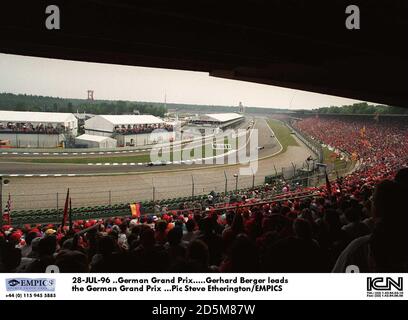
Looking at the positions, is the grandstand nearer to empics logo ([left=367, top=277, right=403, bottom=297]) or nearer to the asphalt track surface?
the asphalt track surface

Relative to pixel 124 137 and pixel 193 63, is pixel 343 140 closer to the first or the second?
pixel 124 137

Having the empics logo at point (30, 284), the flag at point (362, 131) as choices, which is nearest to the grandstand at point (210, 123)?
the flag at point (362, 131)

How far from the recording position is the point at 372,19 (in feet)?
11.4

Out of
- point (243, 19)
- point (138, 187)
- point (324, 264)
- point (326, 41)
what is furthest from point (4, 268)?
point (138, 187)

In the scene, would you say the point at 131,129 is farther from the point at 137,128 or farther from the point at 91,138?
the point at 91,138

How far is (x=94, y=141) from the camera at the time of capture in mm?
26875

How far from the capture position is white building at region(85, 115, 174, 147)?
90.1 feet

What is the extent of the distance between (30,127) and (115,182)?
28.7 feet

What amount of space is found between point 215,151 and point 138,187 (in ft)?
44.3

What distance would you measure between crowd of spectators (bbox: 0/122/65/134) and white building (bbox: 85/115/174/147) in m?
3.56

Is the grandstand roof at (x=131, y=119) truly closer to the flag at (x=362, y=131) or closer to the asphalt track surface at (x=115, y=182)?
the asphalt track surface at (x=115, y=182)

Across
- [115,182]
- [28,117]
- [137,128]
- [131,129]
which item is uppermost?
[28,117]

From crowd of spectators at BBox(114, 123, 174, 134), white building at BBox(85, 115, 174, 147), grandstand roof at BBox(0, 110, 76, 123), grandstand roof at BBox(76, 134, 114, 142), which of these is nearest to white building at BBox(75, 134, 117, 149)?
grandstand roof at BBox(76, 134, 114, 142)

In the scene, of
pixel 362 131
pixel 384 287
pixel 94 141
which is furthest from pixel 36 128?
pixel 362 131
